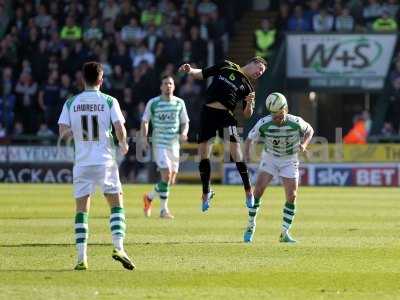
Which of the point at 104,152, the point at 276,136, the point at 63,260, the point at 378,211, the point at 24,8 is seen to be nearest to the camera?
the point at 104,152

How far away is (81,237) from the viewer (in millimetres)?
12328

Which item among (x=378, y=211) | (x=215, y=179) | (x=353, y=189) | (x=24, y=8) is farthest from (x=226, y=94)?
(x=24, y=8)

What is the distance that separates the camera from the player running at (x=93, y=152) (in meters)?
12.3

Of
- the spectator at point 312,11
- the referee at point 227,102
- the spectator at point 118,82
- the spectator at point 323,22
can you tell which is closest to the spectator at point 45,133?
the spectator at point 118,82

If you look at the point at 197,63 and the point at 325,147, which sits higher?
the point at 197,63

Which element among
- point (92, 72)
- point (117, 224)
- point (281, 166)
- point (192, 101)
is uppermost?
point (92, 72)

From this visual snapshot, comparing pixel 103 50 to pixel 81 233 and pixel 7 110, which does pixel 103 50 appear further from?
pixel 81 233

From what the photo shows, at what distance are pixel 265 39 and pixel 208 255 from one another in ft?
71.7

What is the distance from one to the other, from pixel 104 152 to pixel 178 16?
2471cm

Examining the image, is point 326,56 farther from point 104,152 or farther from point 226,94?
point 104,152

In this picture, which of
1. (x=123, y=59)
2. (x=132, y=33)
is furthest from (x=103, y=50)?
(x=132, y=33)

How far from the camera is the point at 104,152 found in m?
12.4

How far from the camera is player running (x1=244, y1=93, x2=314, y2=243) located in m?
15.4

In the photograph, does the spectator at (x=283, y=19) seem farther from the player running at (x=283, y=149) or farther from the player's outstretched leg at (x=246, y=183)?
the player running at (x=283, y=149)
